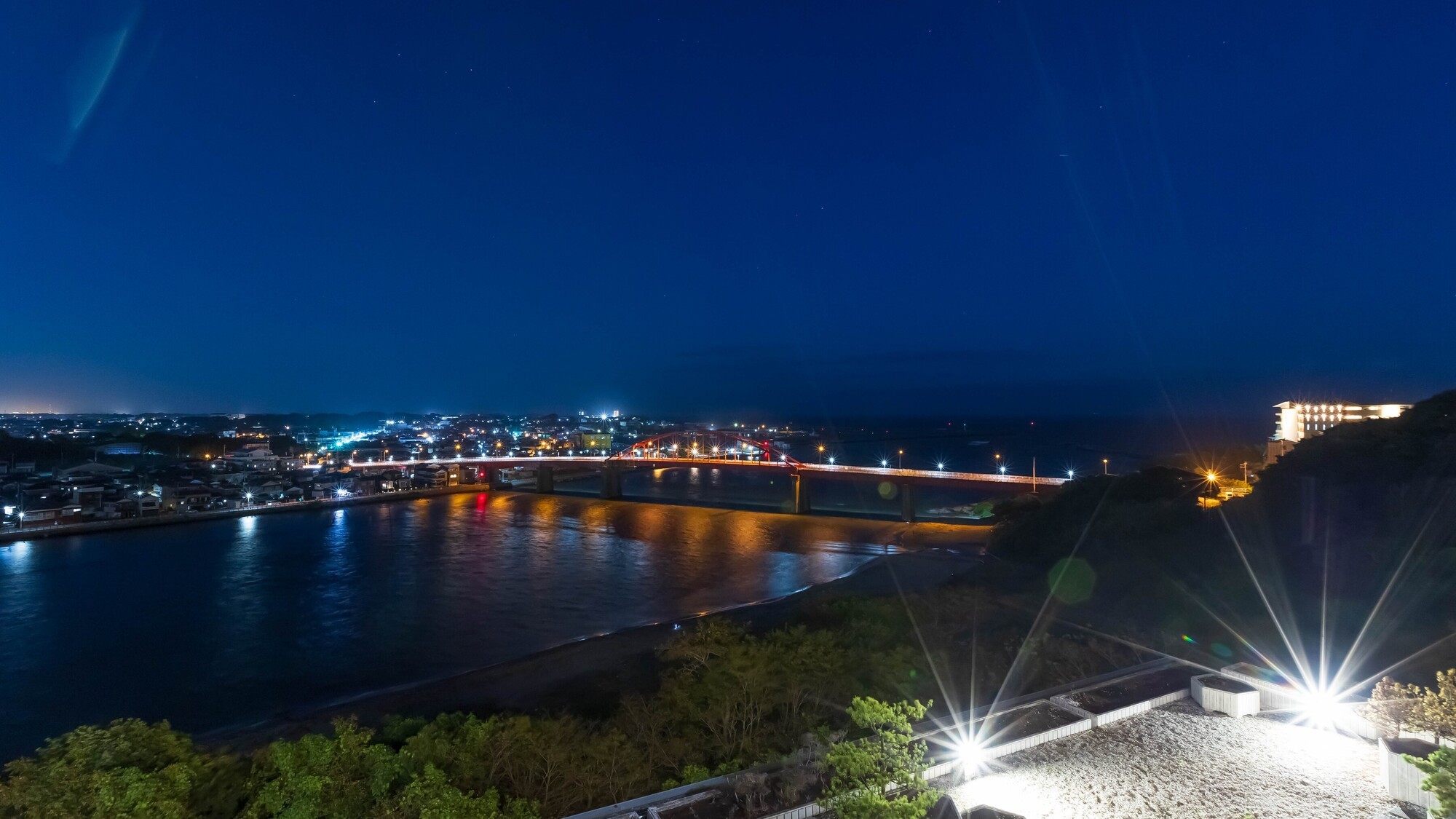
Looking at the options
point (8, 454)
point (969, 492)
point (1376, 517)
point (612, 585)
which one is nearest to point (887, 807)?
point (1376, 517)

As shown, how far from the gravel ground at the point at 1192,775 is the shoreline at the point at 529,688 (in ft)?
18.4

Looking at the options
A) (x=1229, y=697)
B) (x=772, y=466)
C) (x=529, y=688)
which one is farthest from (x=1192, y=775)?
A: (x=772, y=466)

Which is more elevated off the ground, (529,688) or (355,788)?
(355,788)

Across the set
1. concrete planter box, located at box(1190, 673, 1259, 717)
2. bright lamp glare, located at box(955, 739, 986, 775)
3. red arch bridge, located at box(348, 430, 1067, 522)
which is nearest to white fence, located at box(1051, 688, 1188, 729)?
concrete planter box, located at box(1190, 673, 1259, 717)

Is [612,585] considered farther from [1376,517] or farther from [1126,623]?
[1376,517]

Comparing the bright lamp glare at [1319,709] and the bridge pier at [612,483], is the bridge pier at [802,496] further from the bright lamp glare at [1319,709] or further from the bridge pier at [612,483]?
the bright lamp glare at [1319,709]

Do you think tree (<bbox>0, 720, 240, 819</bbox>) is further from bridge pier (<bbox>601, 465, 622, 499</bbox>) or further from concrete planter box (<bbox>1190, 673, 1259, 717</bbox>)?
bridge pier (<bbox>601, 465, 622, 499</bbox>)

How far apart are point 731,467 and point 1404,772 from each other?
31.3 metres

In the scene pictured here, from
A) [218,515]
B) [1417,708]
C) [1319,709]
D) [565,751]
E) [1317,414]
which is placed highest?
[1317,414]

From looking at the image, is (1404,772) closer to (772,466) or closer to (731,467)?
(772,466)

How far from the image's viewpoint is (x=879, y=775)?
13.6ft

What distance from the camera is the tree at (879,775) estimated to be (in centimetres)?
382

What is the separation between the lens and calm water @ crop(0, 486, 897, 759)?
11438mm

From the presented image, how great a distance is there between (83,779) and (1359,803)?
313 inches
